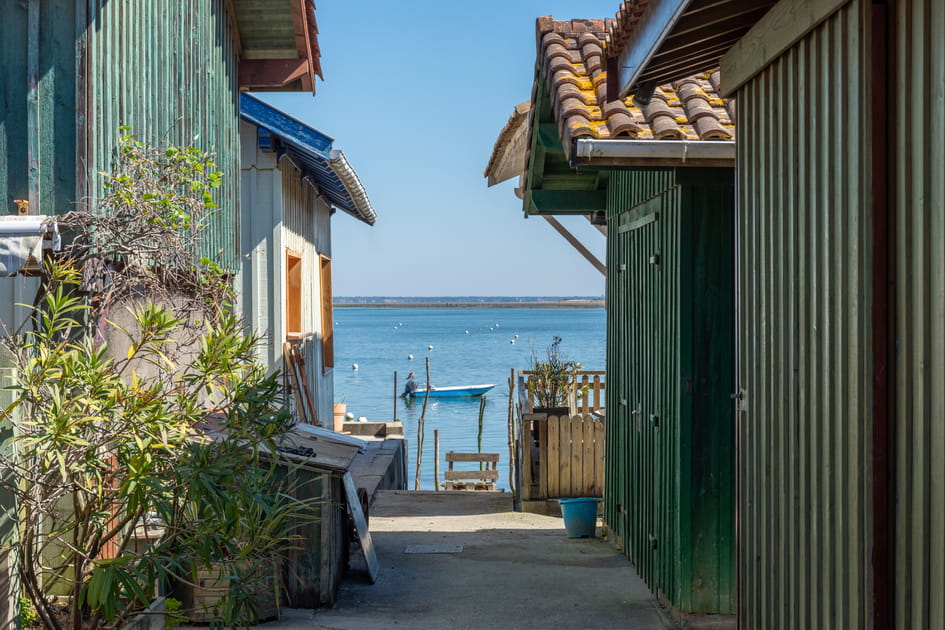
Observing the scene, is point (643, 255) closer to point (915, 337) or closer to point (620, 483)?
point (620, 483)

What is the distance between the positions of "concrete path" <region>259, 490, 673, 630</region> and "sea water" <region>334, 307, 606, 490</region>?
3.76 m

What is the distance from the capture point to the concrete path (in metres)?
6.05

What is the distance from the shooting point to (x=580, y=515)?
8773mm

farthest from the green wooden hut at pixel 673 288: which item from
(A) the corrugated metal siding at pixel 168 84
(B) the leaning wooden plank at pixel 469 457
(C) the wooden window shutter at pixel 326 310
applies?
(B) the leaning wooden plank at pixel 469 457

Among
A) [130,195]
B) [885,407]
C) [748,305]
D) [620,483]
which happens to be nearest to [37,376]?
[130,195]

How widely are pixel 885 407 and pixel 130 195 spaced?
3927mm

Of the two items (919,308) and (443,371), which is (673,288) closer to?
(919,308)

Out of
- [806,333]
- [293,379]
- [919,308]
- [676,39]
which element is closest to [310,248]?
[293,379]

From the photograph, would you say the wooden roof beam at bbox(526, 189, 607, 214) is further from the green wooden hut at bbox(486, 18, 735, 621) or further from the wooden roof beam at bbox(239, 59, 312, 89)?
the wooden roof beam at bbox(239, 59, 312, 89)

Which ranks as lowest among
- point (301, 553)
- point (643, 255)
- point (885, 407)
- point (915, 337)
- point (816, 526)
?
point (301, 553)

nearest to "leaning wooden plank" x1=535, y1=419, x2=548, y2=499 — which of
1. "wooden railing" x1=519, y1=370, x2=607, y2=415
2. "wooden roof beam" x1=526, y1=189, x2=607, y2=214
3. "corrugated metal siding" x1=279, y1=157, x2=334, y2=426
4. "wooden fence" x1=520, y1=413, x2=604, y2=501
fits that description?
"wooden fence" x1=520, y1=413, x2=604, y2=501

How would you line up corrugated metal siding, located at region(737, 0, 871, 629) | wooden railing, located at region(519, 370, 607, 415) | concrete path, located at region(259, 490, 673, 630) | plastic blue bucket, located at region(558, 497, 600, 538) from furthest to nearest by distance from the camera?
wooden railing, located at region(519, 370, 607, 415), plastic blue bucket, located at region(558, 497, 600, 538), concrete path, located at region(259, 490, 673, 630), corrugated metal siding, located at region(737, 0, 871, 629)

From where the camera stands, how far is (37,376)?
4141mm

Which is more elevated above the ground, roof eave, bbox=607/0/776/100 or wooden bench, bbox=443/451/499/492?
roof eave, bbox=607/0/776/100
